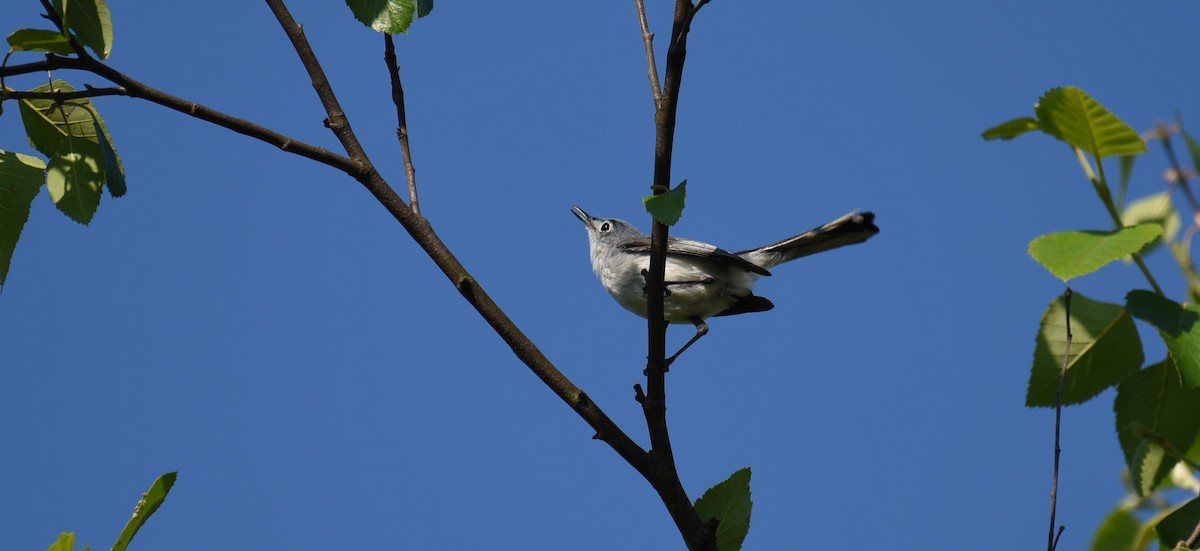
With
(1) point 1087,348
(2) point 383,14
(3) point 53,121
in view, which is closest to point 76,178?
(3) point 53,121

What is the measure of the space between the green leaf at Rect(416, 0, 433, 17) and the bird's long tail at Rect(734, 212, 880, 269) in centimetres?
296

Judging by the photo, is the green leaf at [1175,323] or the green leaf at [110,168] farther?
the green leaf at [110,168]

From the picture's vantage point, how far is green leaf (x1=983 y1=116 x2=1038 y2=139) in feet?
7.09

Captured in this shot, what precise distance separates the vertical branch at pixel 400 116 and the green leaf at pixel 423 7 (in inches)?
4.5

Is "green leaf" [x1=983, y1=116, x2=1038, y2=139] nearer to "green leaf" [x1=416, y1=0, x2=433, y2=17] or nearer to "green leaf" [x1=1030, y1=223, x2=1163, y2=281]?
"green leaf" [x1=1030, y1=223, x2=1163, y2=281]

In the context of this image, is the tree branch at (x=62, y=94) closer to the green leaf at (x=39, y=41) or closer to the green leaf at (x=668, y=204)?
the green leaf at (x=39, y=41)

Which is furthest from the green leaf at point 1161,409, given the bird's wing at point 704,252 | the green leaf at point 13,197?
the bird's wing at point 704,252

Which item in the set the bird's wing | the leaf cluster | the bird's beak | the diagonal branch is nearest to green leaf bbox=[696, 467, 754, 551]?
the diagonal branch

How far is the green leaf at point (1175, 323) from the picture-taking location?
197 cm

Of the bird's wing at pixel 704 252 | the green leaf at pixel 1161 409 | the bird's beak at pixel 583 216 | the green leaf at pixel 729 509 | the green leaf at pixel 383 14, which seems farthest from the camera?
the bird's beak at pixel 583 216

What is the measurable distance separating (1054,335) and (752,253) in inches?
138

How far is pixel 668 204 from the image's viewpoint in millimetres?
2428

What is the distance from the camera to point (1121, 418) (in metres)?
2.26

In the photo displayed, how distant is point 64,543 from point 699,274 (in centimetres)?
428
